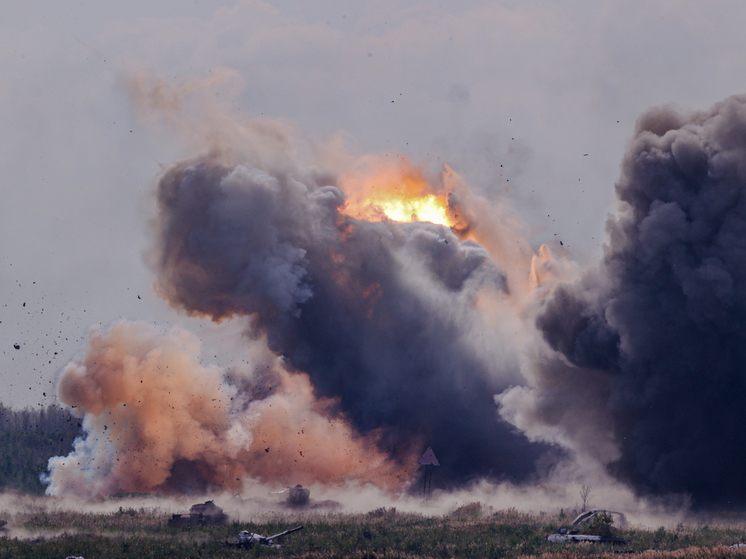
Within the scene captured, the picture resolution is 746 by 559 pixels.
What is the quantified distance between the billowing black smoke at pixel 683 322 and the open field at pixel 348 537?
33.7 ft

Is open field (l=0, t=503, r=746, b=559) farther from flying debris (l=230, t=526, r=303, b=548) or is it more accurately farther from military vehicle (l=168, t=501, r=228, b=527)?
military vehicle (l=168, t=501, r=228, b=527)

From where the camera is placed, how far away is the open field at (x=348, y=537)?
51812mm

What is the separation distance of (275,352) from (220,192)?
53.1 feet

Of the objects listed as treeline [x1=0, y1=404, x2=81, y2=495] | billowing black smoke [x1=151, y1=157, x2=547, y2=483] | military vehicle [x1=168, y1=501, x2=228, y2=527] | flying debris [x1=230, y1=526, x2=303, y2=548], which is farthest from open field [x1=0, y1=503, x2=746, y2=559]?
treeline [x1=0, y1=404, x2=81, y2=495]

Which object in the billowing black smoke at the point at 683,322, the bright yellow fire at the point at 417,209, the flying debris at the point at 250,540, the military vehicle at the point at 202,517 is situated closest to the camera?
the flying debris at the point at 250,540

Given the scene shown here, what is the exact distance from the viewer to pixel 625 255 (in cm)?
7894

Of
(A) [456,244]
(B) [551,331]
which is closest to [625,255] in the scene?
(B) [551,331]

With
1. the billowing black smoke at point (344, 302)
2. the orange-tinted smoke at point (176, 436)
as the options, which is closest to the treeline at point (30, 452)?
the orange-tinted smoke at point (176, 436)

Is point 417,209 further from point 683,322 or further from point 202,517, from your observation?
point 202,517

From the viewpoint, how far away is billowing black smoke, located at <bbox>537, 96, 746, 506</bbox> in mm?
73688

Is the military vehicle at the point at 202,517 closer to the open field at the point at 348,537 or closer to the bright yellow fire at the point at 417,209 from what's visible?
the open field at the point at 348,537

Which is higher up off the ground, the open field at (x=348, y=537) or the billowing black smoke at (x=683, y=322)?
the billowing black smoke at (x=683, y=322)

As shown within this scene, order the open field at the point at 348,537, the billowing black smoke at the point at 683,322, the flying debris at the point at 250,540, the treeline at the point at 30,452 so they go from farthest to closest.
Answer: the treeline at the point at 30,452
the billowing black smoke at the point at 683,322
the flying debris at the point at 250,540
the open field at the point at 348,537

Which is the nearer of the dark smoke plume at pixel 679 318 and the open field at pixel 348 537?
the open field at pixel 348 537
